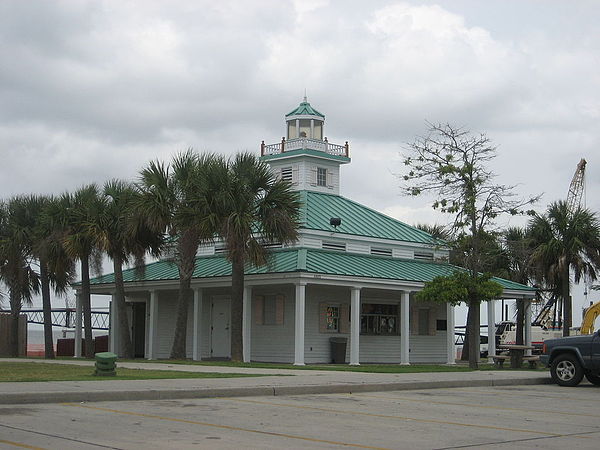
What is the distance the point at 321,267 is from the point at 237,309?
3508 mm

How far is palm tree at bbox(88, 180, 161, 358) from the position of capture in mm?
33438

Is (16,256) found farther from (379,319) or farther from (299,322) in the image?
(379,319)

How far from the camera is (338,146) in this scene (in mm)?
42000

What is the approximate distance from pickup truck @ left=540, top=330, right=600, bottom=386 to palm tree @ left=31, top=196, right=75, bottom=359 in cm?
2052

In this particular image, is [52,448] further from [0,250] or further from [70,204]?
[0,250]

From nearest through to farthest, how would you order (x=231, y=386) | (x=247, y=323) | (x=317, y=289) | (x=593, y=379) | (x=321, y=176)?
(x=231, y=386) → (x=593, y=379) → (x=247, y=323) → (x=317, y=289) → (x=321, y=176)

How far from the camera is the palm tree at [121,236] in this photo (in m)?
33.4

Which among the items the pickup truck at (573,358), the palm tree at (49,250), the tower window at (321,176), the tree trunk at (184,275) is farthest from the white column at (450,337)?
the palm tree at (49,250)

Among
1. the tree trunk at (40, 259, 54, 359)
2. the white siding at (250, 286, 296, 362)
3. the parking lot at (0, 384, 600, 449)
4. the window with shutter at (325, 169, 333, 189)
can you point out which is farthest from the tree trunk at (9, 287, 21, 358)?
the parking lot at (0, 384, 600, 449)

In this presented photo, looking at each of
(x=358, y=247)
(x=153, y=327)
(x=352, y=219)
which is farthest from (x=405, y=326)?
(x=153, y=327)

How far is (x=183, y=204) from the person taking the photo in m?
30.9

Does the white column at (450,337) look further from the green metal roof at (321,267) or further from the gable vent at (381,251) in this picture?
the gable vent at (381,251)

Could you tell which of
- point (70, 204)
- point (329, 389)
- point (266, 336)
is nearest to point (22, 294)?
point (70, 204)

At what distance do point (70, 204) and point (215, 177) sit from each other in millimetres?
9021
